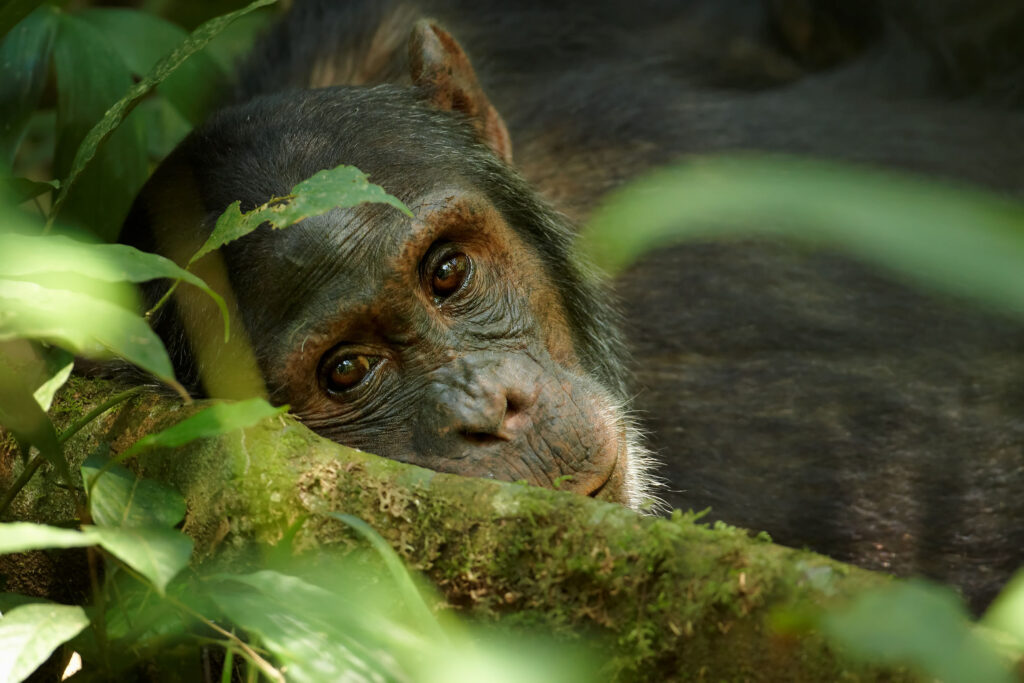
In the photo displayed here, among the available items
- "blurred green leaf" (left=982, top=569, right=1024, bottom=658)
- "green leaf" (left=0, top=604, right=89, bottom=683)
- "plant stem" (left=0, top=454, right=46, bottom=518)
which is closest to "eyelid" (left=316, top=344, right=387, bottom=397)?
"plant stem" (left=0, top=454, right=46, bottom=518)

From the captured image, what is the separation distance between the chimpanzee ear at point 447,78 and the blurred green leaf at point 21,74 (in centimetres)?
127

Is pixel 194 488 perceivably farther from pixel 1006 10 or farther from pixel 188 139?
pixel 1006 10

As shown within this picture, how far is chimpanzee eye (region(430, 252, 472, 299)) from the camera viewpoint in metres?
3.10

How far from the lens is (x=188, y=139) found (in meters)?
3.38

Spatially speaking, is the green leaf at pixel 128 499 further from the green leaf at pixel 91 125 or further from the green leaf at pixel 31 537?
the green leaf at pixel 91 125

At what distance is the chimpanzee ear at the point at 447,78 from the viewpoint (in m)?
3.74

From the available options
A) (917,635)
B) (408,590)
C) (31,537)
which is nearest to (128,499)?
(31,537)

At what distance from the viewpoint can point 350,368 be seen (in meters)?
3.02

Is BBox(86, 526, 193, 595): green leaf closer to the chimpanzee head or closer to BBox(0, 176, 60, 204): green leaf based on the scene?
the chimpanzee head

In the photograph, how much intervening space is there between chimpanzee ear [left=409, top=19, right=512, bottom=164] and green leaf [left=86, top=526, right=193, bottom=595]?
2.28 metres

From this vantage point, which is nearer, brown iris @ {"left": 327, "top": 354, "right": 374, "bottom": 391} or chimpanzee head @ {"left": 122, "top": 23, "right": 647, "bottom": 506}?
chimpanzee head @ {"left": 122, "top": 23, "right": 647, "bottom": 506}

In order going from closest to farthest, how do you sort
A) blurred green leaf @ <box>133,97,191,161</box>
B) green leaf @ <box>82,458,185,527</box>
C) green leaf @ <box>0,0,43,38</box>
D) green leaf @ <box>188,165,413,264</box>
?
1. green leaf @ <box>82,458,185,527</box>
2. green leaf @ <box>188,165,413,264</box>
3. green leaf @ <box>0,0,43,38</box>
4. blurred green leaf @ <box>133,97,191,161</box>

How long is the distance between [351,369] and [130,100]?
0.90 meters

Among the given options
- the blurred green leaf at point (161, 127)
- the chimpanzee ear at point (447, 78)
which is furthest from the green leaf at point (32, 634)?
the blurred green leaf at point (161, 127)
